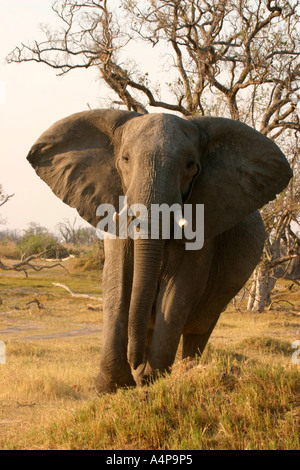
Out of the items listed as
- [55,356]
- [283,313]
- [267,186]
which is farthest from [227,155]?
[283,313]

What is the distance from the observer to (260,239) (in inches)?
321

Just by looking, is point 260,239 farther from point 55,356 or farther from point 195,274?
→ point 55,356

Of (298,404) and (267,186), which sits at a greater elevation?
(267,186)

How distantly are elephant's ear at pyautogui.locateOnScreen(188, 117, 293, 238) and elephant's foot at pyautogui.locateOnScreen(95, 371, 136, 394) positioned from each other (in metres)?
1.67

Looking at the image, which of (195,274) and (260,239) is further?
(260,239)

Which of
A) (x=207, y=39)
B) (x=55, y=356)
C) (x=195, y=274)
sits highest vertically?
(x=207, y=39)

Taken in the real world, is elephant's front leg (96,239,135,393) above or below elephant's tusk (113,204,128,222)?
below

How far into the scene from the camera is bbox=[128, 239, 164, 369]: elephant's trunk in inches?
215
